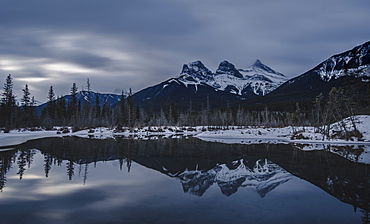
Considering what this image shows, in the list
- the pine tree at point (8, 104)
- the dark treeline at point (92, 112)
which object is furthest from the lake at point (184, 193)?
the pine tree at point (8, 104)

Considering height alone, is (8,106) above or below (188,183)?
above

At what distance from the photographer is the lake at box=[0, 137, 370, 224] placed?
7.12m

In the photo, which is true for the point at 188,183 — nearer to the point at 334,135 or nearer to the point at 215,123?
the point at 334,135

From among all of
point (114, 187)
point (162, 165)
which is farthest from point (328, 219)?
point (162, 165)

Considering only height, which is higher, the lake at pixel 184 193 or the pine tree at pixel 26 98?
the pine tree at pixel 26 98

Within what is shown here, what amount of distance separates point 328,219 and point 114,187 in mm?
8041

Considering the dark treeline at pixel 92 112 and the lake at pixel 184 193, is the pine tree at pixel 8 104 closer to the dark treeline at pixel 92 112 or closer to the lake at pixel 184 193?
the dark treeline at pixel 92 112

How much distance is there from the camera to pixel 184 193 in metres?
9.71

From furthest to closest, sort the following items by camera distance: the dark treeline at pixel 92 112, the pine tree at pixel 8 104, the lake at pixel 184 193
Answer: the pine tree at pixel 8 104 < the dark treeline at pixel 92 112 < the lake at pixel 184 193

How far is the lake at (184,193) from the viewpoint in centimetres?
712

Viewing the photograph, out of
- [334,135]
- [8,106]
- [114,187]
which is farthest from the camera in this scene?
[8,106]

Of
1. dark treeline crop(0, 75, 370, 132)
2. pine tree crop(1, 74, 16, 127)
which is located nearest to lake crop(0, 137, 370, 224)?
dark treeline crop(0, 75, 370, 132)

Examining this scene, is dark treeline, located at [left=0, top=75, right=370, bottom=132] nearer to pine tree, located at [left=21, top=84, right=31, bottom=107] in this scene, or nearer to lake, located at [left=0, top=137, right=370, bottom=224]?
pine tree, located at [left=21, top=84, right=31, bottom=107]

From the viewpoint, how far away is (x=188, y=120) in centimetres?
10731
